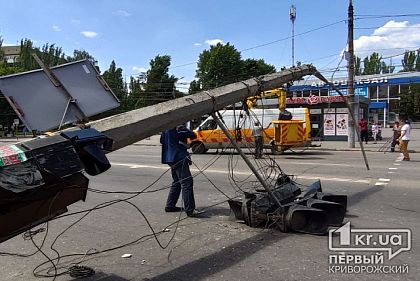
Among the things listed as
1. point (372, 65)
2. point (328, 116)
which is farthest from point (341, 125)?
point (372, 65)

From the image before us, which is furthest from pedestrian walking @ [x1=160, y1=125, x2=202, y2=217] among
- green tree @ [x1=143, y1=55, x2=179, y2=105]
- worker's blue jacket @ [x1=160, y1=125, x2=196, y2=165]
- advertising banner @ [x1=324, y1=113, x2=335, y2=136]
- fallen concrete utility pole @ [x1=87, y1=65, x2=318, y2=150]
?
green tree @ [x1=143, y1=55, x2=179, y2=105]

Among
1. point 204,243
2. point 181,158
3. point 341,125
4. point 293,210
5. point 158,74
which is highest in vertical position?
point 158,74

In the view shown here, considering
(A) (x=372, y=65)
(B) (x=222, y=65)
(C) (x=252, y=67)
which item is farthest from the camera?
(A) (x=372, y=65)

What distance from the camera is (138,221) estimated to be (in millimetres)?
7348

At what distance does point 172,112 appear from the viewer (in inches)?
203

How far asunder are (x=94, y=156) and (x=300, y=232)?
3.42 metres

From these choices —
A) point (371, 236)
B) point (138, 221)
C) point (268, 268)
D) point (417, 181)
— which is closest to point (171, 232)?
point (138, 221)

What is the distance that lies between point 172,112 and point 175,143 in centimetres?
262

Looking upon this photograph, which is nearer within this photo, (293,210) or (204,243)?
(204,243)
